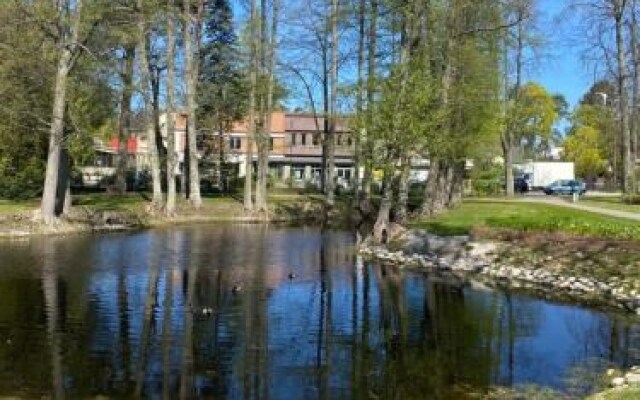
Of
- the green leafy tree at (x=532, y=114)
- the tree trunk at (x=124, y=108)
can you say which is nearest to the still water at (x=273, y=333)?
the tree trunk at (x=124, y=108)

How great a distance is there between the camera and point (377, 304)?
21906mm

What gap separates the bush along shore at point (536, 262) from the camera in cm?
2372

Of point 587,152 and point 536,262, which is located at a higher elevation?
point 587,152

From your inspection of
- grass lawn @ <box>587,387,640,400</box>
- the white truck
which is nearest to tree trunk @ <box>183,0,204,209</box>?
grass lawn @ <box>587,387,640,400</box>

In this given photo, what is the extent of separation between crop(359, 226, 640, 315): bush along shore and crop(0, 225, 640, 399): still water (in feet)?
5.40

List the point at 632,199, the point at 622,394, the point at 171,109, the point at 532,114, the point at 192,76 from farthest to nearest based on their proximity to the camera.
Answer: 1. the point at 532,114
2. the point at 192,76
3. the point at 171,109
4. the point at 632,199
5. the point at 622,394

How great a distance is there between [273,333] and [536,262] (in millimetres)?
12239

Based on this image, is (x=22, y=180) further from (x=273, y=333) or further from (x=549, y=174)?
(x=549, y=174)

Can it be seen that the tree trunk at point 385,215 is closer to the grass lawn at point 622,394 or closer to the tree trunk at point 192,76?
the tree trunk at point 192,76

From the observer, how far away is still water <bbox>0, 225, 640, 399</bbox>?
45.8 ft

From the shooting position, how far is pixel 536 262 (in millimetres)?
27062

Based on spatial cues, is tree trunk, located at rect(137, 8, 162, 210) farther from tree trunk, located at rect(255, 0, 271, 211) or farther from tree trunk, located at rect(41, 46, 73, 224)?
tree trunk, located at rect(255, 0, 271, 211)

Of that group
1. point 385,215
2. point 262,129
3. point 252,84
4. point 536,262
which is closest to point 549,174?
point 262,129

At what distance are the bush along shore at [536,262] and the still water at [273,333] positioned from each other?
1.65 meters
